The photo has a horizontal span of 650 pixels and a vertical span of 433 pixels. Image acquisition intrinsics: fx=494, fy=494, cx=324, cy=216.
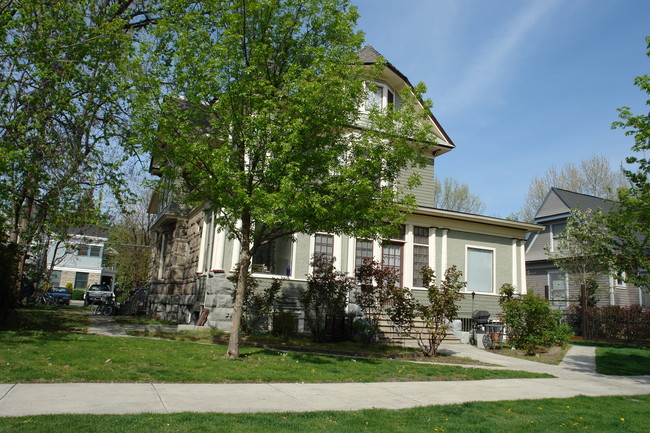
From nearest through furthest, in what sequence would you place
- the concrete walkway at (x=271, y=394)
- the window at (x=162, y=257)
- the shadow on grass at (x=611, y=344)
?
1. the concrete walkway at (x=271, y=394)
2. the shadow on grass at (x=611, y=344)
3. the window at (x=162, y=257)

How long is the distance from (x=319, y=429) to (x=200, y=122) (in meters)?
7.60

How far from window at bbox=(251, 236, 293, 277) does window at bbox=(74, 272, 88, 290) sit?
1529 inches

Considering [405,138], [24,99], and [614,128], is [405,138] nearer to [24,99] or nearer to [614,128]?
[614,128]

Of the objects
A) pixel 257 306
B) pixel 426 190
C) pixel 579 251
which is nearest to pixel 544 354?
pixel 426 190

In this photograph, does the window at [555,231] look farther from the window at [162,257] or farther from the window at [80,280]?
the window at [80,280]

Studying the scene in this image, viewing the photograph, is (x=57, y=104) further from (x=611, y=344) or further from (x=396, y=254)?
(x=611, y=344)

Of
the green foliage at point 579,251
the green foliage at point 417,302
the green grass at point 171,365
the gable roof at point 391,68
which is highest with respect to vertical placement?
the gable roof at point 391,68

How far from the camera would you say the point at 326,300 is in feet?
47.5

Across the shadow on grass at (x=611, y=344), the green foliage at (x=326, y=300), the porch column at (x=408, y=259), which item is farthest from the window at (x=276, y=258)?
the shadow on grass at (x=611, y=344)

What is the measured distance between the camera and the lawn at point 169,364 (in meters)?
7.46

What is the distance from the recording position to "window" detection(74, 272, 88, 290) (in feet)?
161

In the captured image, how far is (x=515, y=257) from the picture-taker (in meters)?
20.7

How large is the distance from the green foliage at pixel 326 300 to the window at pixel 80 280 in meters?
41.7

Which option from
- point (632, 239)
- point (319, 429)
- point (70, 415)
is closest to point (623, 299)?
point (632, 239)
